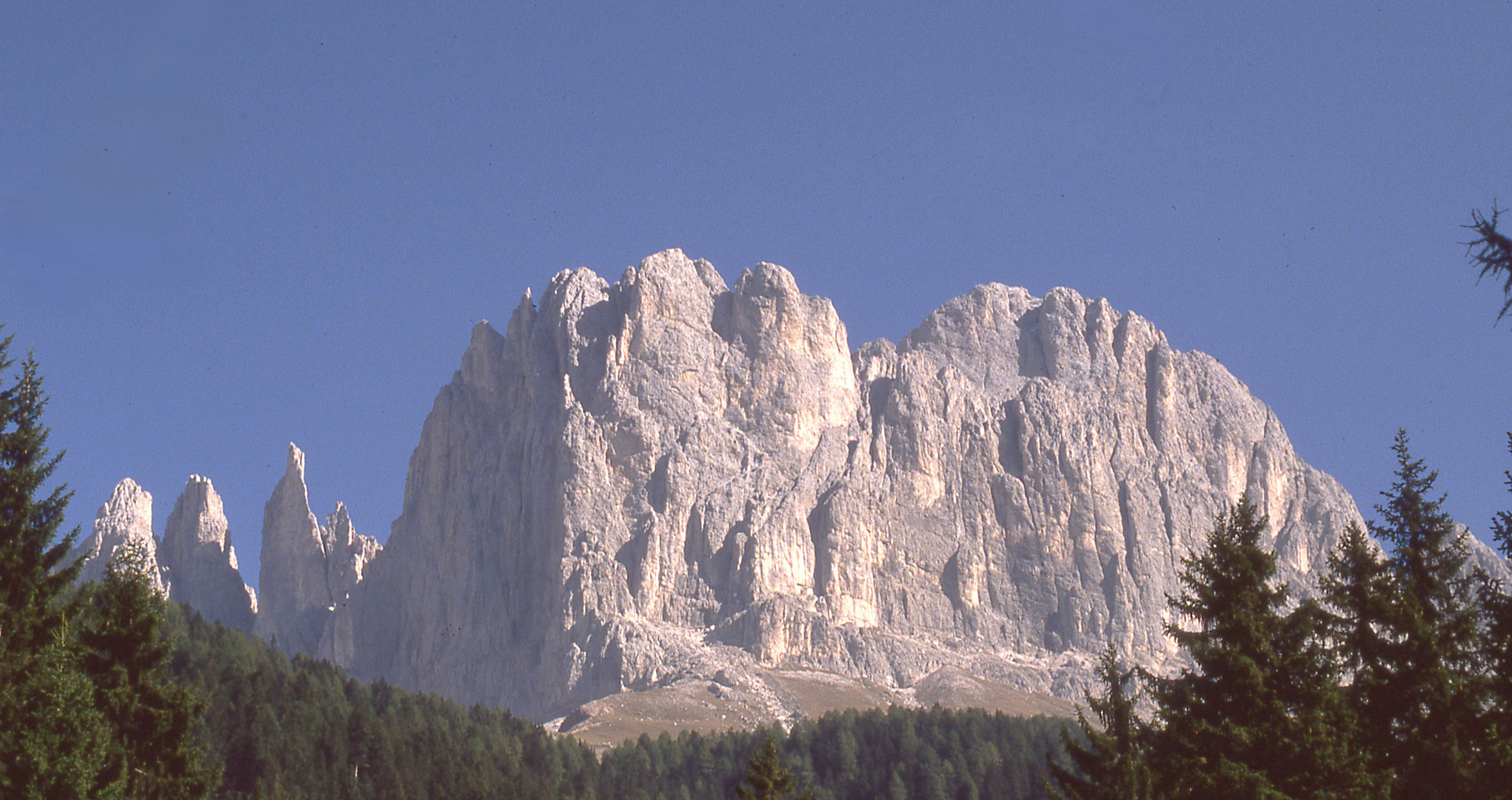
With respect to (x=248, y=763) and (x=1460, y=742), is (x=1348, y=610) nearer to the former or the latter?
(x=1460, y=742)

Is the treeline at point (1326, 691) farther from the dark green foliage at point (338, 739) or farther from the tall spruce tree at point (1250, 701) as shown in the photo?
the dark green foliage at point (338, 739)

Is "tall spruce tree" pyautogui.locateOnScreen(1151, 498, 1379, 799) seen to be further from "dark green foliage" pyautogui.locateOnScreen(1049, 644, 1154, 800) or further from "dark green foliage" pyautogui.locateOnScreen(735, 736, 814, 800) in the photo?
"dark green foliage" pyautogui.locateOnScreen(735, 736, 814, 800)

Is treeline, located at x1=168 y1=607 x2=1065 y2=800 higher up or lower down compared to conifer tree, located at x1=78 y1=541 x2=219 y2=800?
higher up

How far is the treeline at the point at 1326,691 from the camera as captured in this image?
4012cm

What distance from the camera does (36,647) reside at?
4431 centimetres

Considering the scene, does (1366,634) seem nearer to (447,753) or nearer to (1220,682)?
(1220,682)

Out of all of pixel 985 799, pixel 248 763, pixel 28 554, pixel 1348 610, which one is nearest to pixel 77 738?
pixel 28 554

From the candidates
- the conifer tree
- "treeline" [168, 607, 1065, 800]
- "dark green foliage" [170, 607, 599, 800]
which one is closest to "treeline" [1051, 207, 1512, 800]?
the conifer tree

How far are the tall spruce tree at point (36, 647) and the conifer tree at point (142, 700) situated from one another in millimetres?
1096

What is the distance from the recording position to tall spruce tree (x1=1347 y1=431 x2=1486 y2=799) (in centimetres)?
4238

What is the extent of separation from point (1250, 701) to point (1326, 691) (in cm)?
188

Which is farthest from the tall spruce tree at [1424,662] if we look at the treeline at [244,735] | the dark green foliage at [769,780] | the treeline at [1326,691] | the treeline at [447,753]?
the treeline at [447,753]

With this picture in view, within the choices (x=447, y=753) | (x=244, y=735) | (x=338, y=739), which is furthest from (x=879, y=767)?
(x=244, y=735)

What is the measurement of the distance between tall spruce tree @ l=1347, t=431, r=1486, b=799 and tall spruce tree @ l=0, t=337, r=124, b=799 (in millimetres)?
32167
